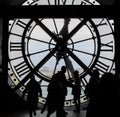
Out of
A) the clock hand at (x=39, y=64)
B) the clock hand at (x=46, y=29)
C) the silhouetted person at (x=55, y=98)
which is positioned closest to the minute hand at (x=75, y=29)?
the clock hand at (x=46, y=29)

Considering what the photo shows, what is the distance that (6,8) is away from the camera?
6.09 m

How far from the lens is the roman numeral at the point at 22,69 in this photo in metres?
6.80

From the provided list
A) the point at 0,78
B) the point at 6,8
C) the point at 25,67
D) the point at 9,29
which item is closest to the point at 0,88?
the point at 0,78

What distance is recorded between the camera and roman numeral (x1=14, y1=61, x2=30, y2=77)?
268 inches

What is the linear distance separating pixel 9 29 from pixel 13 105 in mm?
1531

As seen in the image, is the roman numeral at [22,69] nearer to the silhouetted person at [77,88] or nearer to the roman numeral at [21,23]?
the roman numeral at [21,23]

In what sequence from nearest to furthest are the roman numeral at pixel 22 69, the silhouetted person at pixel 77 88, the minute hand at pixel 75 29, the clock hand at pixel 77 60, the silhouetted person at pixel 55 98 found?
the silhouetted person at pixel 55 98, the silhouetted person at pixel 77 88, the clock hand at pixel 77 60, the minute hand at pixel 75 29, the roman numeral at pixel 22 69

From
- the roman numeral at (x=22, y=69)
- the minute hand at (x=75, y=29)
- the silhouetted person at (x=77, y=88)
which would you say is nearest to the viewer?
the silhouetted person at (x=77, y=88)

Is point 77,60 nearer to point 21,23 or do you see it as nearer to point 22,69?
point 22,69

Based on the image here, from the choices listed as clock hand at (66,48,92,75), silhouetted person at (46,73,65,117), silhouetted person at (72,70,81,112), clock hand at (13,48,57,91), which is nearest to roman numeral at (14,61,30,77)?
clock hand at (13,48,57,91)

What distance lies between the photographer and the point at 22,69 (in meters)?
6.82

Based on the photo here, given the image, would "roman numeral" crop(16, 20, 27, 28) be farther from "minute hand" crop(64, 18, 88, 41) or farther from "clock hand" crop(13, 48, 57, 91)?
"minute hand" crop(64, 18, 88, 41)

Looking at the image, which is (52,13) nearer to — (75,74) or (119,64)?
(75,74)

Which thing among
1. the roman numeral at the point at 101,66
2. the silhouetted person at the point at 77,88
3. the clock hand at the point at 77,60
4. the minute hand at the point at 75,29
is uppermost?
the minute hand at the point at 75,29
